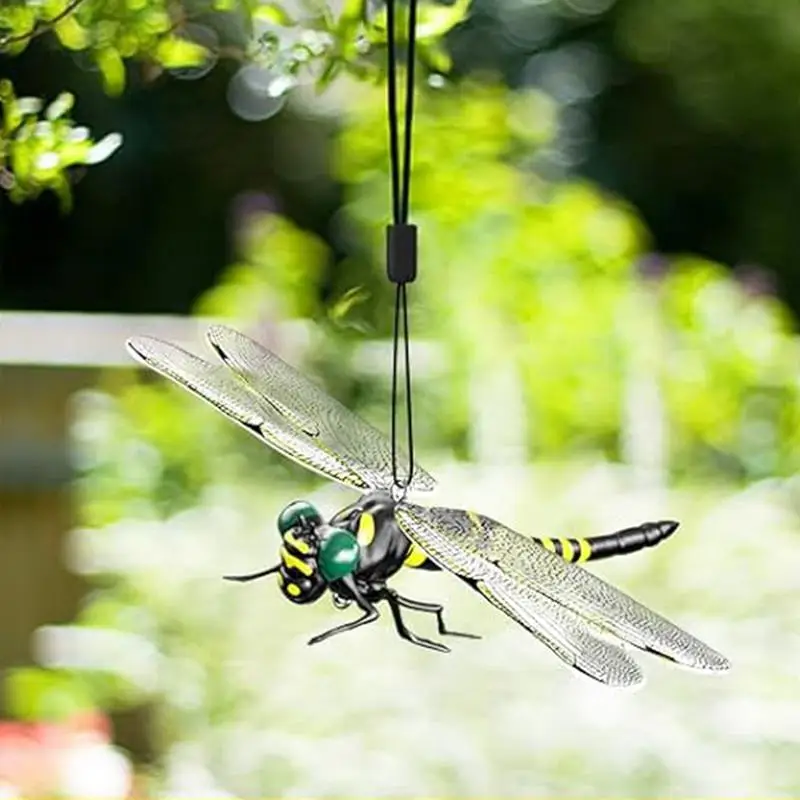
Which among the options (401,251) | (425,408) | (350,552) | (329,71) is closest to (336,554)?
(350,552)

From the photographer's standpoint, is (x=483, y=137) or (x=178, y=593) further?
(x=483, y=137)

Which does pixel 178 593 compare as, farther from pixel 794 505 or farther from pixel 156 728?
pixel 794 505

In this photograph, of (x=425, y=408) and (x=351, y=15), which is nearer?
(x=351, y=15)

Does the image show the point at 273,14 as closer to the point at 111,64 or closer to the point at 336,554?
the point at 111,64

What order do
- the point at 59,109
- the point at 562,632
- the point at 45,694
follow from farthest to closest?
the point at 45,694, the point at 59,109, the point at 562,632

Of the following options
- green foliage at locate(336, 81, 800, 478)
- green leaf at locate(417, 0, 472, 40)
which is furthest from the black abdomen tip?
green foliage at locate(336, 81, 800, 478)

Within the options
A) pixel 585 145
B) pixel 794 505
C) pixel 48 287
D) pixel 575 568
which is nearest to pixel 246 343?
pixel 575 568

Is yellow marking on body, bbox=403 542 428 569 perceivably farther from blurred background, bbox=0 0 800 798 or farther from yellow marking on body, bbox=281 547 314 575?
blurred background, bbox=0 0 800 798
